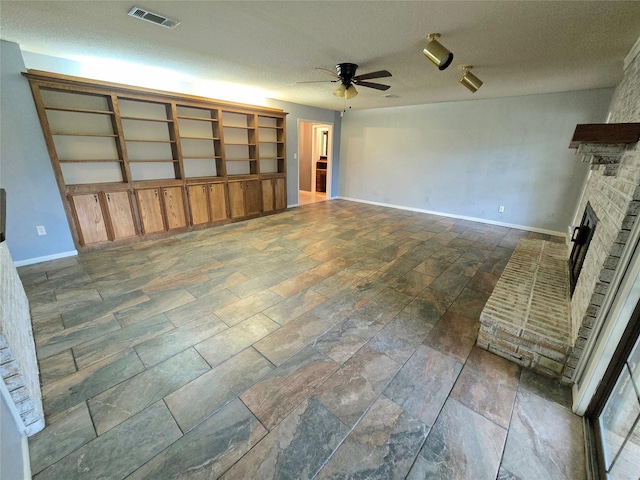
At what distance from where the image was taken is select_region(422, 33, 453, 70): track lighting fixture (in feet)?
7.38

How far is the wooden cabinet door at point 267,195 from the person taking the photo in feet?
19.2

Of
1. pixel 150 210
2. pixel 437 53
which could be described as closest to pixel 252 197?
pixel 150 210

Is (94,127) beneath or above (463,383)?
above

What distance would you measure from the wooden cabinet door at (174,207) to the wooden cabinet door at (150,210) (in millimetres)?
118

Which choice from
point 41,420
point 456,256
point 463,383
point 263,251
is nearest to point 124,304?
point 41,420

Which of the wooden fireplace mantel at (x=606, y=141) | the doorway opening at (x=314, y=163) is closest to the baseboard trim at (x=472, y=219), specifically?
the doorway opening at (x=314, y=163)

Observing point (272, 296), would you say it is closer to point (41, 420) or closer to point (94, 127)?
point (41, 420)

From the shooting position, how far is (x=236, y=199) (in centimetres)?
539

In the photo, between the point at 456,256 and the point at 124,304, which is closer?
the point at 124,304

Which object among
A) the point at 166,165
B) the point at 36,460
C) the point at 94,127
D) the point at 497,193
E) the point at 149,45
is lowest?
the point at 36,460

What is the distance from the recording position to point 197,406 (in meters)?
1.60

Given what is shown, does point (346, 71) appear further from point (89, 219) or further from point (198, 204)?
point (89, 219)

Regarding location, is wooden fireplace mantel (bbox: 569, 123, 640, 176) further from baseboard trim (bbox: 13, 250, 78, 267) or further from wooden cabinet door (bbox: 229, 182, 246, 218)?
baseboard trim (bbox: 13, 250, 78, 267)

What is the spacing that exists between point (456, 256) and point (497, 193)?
2.60 meters
